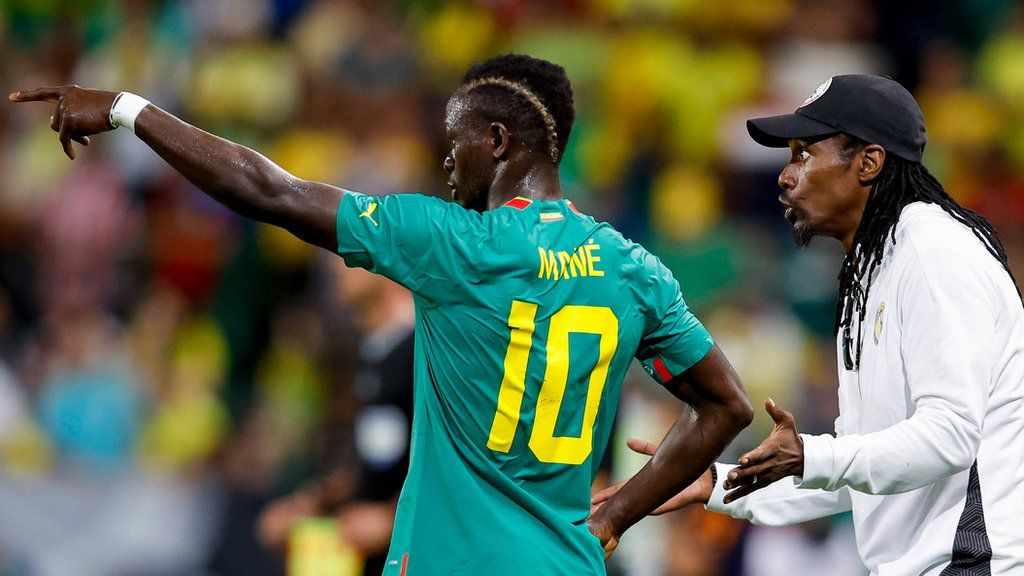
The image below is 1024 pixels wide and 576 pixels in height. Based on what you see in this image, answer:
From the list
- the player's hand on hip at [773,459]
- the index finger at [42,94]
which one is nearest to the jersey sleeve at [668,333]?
the player's hand on hip at [773,459]

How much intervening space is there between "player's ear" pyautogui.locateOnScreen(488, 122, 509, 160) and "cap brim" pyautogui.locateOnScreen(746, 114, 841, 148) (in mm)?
803

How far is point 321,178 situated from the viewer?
974cm

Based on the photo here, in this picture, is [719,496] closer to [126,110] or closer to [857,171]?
[857,171]

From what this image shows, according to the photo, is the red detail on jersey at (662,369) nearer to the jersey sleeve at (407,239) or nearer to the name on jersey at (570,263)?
the name on jersey at (570,263)

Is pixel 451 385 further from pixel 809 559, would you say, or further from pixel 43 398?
pixel 43 398

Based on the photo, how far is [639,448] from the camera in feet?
13.0

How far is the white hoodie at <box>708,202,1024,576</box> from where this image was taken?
3.28 metres

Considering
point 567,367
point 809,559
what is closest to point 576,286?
point 567,367

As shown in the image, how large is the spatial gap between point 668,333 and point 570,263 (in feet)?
1.33

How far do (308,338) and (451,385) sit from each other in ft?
19.0

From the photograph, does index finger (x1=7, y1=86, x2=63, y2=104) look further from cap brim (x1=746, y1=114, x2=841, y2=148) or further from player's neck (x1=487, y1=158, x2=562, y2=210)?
cap brim (x1=746, y1=114, x2=841, y2=148)

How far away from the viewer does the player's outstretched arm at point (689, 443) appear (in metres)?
3.77

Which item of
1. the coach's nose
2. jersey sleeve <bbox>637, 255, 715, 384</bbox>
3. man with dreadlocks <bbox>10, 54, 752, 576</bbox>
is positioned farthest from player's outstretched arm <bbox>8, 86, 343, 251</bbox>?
the coach's nose

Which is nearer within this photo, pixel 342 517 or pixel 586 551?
pixel 586 551
